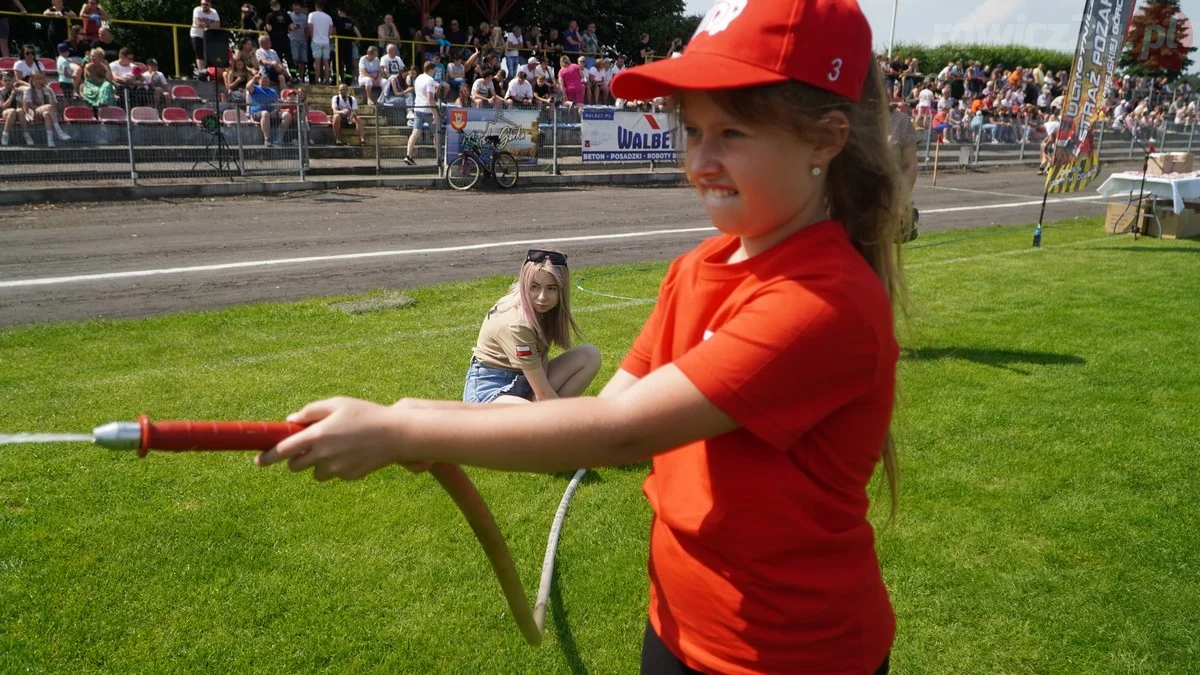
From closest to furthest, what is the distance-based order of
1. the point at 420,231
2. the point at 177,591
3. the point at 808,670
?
the point at 808,670, the point at 177,591, the point at 420,231

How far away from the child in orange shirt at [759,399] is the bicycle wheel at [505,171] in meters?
18.4

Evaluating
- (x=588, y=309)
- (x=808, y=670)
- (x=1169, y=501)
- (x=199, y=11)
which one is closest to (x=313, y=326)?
(x=588, y=309)

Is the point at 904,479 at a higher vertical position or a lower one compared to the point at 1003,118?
lower

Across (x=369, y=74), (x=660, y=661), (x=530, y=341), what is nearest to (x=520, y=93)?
(x=369, y=74)

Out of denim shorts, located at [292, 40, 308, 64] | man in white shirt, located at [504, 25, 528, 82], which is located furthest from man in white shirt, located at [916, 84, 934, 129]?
denim shorts, located at [292, 40, 308, 64]

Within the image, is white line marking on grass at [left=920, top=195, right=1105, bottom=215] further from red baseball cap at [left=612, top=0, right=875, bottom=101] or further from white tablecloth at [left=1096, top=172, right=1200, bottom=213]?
red baseball cap at [left=612, top=0, right=875, bottom=101]

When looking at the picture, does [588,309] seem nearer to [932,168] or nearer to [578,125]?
[578,125]

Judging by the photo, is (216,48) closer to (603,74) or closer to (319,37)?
(319,37)

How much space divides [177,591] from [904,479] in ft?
12.3

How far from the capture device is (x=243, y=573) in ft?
13.1

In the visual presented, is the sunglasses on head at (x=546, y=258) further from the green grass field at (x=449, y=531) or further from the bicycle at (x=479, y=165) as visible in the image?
the bicycle at (x=479, y=165)

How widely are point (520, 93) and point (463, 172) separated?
5.67m

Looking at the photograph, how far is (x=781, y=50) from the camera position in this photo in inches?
57.5

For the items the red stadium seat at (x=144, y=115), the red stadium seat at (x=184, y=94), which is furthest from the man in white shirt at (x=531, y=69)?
the red stadium seat at (x=144, y=115)
